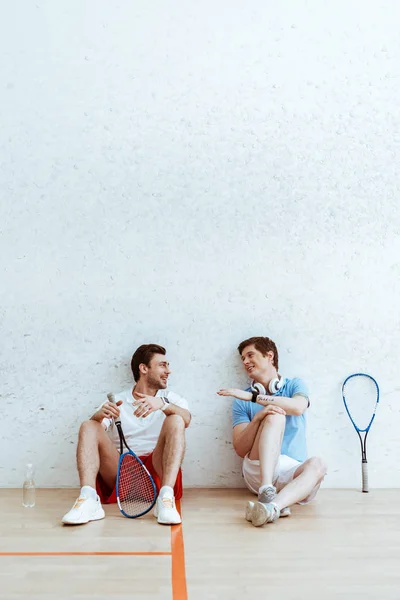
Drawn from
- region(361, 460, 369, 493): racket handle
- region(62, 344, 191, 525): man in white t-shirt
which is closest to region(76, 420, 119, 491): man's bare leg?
region(62, 344, 191, 525): man in white t-shirt

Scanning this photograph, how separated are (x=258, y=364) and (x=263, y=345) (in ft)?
0.35

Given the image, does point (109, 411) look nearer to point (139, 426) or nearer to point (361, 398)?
point (139, 426)

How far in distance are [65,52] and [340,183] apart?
173cm

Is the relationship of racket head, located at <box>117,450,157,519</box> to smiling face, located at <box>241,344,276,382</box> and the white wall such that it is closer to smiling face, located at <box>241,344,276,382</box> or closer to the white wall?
the white wall

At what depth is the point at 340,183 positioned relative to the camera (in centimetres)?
390

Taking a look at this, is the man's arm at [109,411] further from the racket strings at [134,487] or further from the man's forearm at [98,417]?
the racket strings at [134,487]

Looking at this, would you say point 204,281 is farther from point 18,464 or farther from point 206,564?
point 206,564

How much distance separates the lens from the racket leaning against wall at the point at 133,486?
3.01m

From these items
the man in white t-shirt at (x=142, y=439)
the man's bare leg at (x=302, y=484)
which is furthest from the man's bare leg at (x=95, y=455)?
the man's bare leg at (x=302, y=484)

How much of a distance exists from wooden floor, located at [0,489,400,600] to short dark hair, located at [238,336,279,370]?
31.9 inches

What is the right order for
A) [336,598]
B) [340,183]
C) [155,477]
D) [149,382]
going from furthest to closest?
[340,183] < [149,382] < [155,477] < [336,598]

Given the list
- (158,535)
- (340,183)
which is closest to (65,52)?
(340,183)

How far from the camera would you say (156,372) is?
3.61 metres

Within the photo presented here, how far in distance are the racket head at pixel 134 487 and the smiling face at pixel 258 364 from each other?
0.90m
